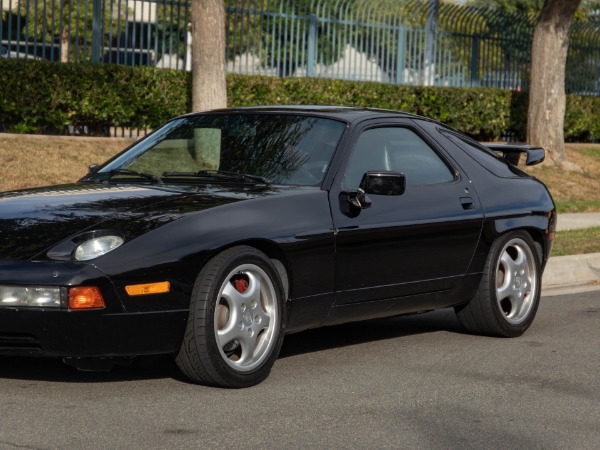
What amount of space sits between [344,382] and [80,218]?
5.38 ft

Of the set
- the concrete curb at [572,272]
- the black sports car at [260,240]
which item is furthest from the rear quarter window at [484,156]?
the concrete curb at [572,272]

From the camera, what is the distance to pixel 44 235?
5.86m

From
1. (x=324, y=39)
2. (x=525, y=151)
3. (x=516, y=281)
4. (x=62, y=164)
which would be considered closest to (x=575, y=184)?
(x=324, y=39)

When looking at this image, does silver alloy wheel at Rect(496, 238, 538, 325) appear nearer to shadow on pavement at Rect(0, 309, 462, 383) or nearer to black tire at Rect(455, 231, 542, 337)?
black tire at Rect(455, 231, 542, 337)

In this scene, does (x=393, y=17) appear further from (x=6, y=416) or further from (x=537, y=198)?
(x=6, y=416)

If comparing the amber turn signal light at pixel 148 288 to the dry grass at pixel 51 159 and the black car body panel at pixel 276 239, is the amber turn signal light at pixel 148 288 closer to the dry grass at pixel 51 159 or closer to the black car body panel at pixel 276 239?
the black car body panel at pixel 276 239

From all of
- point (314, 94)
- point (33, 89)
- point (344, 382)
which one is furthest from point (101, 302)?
point (314, 94)

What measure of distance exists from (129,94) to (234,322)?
11871 mm

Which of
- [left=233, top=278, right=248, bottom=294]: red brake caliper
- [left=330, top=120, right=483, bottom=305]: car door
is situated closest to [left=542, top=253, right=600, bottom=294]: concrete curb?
[left=330, top=120, right=483, bottom=305]: car door

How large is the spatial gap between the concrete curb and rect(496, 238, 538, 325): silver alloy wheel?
285cm

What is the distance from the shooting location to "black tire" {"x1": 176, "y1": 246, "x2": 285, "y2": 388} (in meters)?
5.86

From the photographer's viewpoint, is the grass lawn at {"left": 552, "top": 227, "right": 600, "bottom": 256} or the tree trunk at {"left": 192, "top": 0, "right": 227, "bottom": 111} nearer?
the grass lawn at {"left": 552, "top": 227, "right": 600, "bottom": 256}

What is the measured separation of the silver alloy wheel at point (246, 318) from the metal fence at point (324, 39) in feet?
34.3

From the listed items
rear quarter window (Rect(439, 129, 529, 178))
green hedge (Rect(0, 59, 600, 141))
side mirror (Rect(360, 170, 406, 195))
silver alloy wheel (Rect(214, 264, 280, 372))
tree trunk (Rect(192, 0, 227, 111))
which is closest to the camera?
silver alloy wheel (Rect(214, 264, 280, 372))
